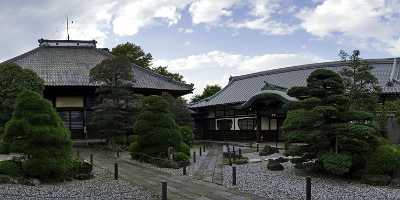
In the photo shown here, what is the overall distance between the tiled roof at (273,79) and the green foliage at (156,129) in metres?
20.5

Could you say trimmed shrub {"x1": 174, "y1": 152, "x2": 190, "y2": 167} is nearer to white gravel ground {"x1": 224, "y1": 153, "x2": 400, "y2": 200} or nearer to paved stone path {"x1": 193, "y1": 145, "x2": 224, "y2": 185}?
paved stone path {"x1": 193, "y1": 145, "x2": 224, "y2": 185}

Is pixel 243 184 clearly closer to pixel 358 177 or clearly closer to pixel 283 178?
pixel 283 178

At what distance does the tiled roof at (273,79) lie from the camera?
135 feet

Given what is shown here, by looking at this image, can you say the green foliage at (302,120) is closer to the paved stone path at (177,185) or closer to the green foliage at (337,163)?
the green foliage at (337,163)

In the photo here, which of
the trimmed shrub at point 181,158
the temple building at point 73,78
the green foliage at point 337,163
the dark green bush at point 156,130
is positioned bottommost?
the trimmed shrub at point 181,158

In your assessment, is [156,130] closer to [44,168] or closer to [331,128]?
[44,168]

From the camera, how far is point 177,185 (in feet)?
52.7

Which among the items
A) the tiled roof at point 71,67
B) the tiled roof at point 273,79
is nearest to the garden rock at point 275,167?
the tiled roof at point 71,67

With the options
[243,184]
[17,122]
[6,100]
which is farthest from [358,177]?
[6,100]

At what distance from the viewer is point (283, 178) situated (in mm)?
17641

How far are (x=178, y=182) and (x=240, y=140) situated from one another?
25.2 metres

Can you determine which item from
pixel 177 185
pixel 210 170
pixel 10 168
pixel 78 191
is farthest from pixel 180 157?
pixel 10 168

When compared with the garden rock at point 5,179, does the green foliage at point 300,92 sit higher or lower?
higher

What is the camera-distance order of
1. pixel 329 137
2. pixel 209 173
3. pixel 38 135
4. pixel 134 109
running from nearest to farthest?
pixel 38 135 → pixel 329 137 → pixel 209 173 → pixel 134 109
